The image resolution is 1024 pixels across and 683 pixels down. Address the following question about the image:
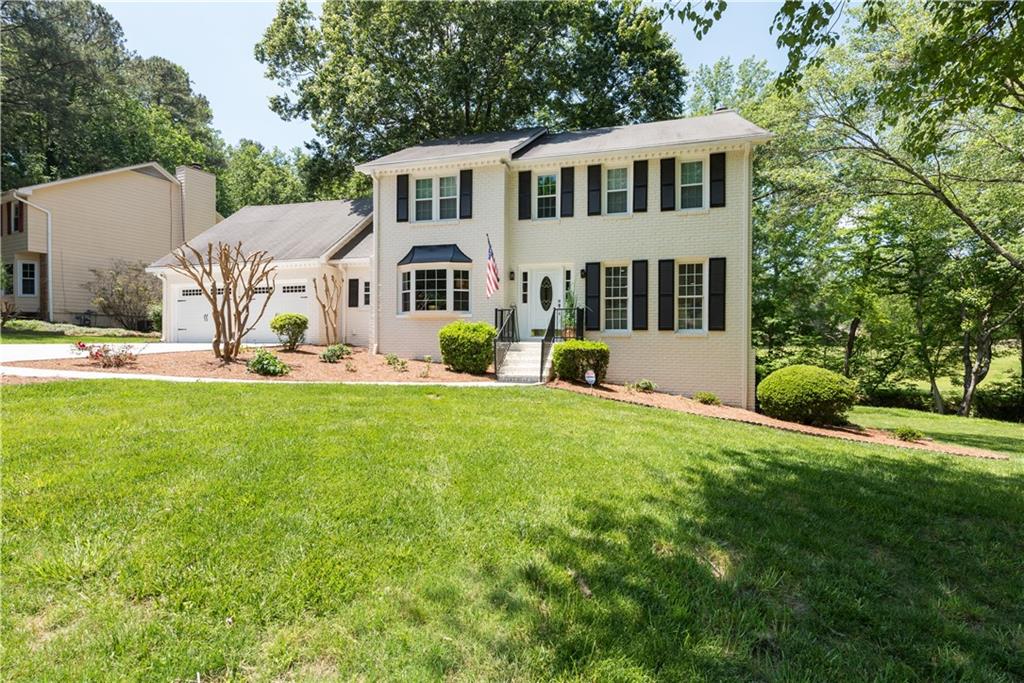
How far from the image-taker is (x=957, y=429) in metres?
13.1

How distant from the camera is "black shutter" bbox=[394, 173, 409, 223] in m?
15.6

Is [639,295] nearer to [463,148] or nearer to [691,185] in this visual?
[691,185]

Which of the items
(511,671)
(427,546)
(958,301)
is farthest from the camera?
(958,301)

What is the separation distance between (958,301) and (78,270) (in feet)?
122

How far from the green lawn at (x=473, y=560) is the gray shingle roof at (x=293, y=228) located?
1306cm

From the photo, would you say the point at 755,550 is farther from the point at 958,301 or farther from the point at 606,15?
the point at 606,15

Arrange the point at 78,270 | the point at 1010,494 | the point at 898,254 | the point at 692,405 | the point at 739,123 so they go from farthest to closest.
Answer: the point at 78,270 < the point at 898,254 < the point at 739,123 < the point at 692,405 < the point at 1010,494

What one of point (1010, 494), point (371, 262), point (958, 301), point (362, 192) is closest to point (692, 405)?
point (1010, 494)

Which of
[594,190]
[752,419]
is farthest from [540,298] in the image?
[752,419]

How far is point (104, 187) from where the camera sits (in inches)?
959

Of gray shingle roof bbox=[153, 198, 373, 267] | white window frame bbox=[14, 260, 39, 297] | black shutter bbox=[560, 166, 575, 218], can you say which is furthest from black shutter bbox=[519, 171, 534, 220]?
white window frame bbox=[14, 260, 39, 297]

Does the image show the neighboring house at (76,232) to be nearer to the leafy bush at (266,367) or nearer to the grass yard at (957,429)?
the leafy bush at (266,367)

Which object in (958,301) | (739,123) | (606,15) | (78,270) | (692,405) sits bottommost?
(692,405)

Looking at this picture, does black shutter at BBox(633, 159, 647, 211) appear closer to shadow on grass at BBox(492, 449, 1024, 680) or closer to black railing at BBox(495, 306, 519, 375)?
black railing at BBox(495, 306, 519, 375)
